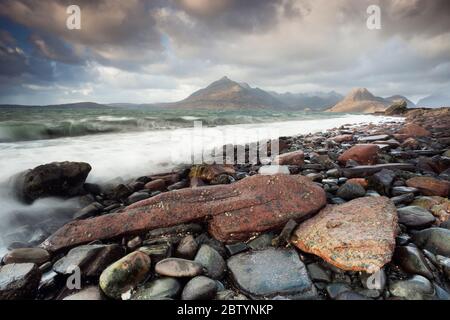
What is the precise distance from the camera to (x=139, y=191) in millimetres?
3561

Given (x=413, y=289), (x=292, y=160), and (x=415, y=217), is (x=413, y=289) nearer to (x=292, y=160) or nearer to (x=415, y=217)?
(x=415, y=217)

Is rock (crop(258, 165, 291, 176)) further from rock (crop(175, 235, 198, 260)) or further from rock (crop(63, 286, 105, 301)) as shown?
rock (crop(63, 286, 105, 301))

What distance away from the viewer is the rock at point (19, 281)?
160cm

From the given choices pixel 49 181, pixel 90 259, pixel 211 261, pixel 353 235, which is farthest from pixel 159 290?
pixel 49 181

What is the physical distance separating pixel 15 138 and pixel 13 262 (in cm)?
931

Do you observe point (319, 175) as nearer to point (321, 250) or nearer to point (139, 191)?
point (321, 250)

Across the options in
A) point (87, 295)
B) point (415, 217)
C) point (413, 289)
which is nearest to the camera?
point (413, 289)

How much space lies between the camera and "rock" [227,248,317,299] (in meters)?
1.59

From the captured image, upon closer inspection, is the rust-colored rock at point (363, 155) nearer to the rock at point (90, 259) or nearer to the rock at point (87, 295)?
the rock at point (90, 259)

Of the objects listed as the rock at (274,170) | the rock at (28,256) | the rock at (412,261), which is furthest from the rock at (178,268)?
the rock at (274,170)

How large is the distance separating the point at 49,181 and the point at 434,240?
440cm

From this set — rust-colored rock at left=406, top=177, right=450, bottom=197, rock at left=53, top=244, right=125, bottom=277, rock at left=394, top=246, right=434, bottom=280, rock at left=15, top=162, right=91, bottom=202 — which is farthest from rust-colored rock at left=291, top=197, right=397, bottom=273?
rock at left=15, top=162, right=91, bottom=202

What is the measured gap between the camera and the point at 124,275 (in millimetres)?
1653
